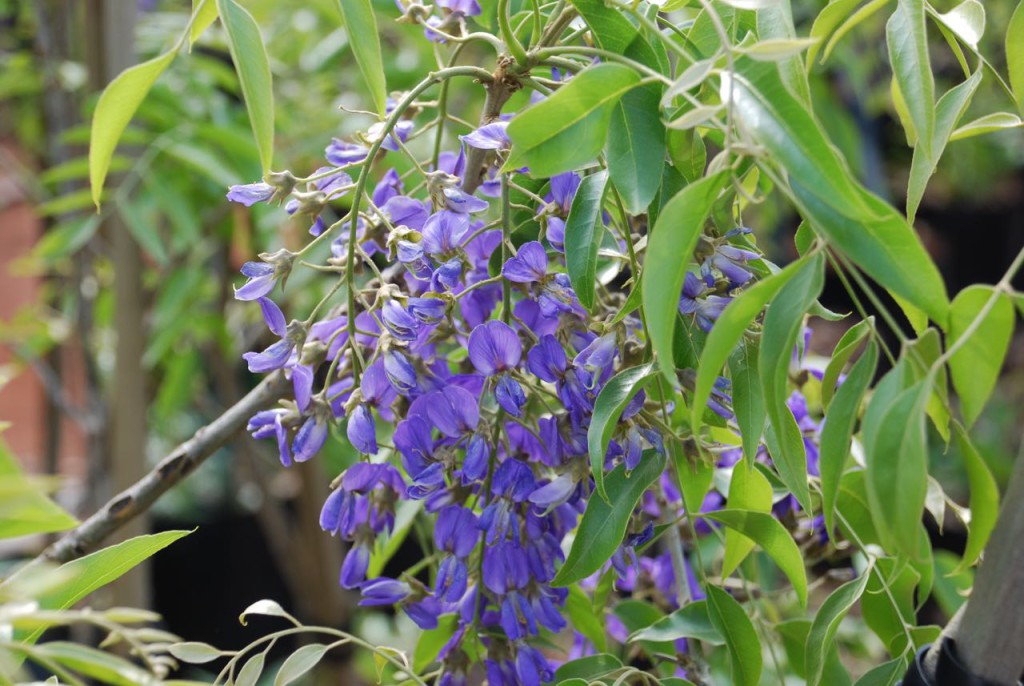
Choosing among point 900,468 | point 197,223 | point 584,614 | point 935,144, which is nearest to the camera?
point 900,468

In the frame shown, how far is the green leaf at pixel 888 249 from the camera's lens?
0.28 metres

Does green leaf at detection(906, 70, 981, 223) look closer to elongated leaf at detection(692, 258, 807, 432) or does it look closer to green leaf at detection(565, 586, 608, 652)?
elongated leaf at detection(692, 258, 807, 432)

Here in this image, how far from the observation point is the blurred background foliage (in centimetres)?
93

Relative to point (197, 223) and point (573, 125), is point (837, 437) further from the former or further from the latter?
point (197, 223)

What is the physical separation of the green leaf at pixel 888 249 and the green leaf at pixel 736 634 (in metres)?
0.18

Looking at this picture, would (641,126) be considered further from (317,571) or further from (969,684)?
(317,571)

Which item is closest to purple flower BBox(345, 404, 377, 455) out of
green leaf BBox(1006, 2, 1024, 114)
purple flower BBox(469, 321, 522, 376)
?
purple flower BBox(469, 321, 522, 376)

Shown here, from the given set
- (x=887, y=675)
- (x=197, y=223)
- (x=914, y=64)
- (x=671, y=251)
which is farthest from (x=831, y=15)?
(x=197, y=223)

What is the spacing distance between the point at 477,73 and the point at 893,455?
219 millimetres

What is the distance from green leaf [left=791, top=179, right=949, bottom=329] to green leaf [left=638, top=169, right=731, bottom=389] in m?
0.03

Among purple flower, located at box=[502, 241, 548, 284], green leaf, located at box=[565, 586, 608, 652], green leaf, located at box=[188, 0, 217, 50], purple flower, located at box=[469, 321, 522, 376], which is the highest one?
green leaf, located at box=[188, 0, 217, 50]

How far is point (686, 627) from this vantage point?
0.44 meters

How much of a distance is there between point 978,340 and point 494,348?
0.53 feet

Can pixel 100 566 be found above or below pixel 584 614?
above
